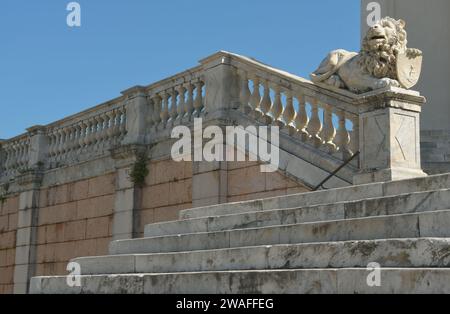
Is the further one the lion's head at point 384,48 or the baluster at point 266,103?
the baluster at point 266,103

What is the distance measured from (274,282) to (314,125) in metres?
3.76

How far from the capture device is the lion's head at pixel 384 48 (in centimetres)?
834

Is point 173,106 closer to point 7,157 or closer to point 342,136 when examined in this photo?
point 342,136

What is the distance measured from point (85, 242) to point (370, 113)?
22.7ft

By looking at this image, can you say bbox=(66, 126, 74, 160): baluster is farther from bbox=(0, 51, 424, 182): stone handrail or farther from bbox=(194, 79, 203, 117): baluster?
bbox=(194, 79, 203, 117): baluster

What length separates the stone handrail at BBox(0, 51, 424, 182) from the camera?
27.0ft

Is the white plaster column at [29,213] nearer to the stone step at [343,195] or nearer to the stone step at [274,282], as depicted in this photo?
the stone step at [274,282]

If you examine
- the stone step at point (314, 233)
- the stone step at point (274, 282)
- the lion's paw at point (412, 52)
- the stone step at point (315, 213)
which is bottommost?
the stone step at point (274, 282)

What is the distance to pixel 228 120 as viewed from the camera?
10430 millimetres

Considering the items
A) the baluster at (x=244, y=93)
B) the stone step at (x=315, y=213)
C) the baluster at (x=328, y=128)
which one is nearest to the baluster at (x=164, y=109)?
the baluster at (x=244, y=93)

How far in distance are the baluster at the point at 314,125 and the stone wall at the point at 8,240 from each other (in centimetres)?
877

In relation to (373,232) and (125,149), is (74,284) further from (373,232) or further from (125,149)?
(125,149)

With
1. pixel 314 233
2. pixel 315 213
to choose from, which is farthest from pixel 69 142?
pixel 314 233
